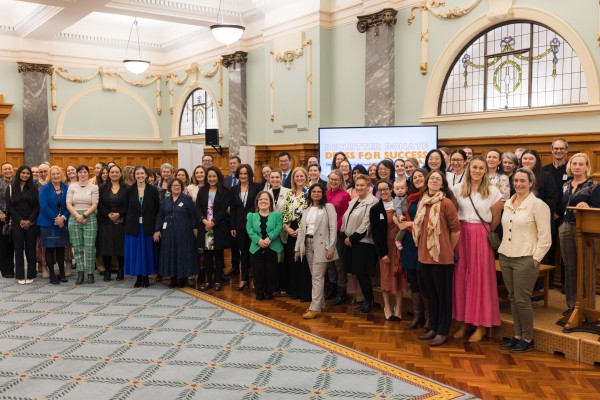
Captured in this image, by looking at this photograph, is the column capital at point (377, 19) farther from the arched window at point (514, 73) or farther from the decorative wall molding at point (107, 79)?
the decorative wall molding at point (107, 79)

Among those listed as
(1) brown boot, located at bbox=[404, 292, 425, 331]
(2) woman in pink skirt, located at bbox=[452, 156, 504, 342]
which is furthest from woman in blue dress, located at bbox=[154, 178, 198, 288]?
(2) woman in pink skirt, located at bbox=[452, 156, 504, 342]

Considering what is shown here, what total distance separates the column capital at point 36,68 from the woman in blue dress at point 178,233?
894 cm

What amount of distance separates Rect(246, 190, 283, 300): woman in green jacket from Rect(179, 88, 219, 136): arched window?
7.91 metres

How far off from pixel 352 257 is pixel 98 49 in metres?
11.8

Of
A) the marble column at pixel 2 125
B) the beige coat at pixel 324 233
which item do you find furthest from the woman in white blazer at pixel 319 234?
the marble column at pixel 2 125

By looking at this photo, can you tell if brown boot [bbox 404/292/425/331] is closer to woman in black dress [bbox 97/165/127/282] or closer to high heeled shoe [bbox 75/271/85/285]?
woman in black dress [bbox 97/165/127/282]

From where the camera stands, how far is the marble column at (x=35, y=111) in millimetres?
14133

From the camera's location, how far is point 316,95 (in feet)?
35.2

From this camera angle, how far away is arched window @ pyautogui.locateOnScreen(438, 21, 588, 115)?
7414mm

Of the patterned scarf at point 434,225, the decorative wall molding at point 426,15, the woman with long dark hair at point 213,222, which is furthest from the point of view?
the decorative wall molding at point 426,15

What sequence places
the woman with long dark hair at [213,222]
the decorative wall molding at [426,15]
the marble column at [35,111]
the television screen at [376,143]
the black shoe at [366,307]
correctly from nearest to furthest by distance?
the black shoe at [366,307] < the woman with long dark hair at [213,222] < the decorative wall molding at [426,15] < the television screen at [376,143] < the marble column at [35,111]

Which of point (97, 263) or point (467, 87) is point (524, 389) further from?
point (97, 263)

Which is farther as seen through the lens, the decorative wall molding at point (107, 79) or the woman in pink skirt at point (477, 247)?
the decorative wall molding at point (107, 79)

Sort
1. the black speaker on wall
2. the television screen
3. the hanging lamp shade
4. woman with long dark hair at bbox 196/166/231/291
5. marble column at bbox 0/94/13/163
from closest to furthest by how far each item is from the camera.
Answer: woman with long dark hair at bbox 196/166/231/291, the television screen, the hanging lamp shade, the black speaker on wall, marble column at bbox 0/94/13/163
